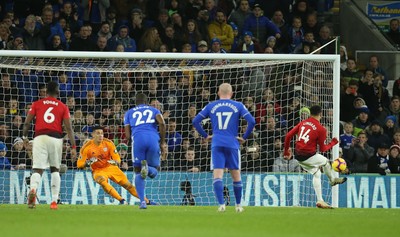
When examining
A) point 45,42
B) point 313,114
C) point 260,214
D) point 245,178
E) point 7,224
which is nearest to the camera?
point 7,224

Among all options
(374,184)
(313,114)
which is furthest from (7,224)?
(374,184)

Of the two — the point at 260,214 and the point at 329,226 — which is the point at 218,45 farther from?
the point at 329,226

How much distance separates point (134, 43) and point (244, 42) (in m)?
2.75

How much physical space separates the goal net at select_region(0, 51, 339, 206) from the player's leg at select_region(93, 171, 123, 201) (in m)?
1.35

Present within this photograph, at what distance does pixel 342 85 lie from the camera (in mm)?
26375

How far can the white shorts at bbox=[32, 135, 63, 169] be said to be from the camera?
17297mm

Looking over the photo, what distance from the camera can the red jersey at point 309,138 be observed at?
19.0 metres

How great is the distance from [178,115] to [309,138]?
14.1 feet

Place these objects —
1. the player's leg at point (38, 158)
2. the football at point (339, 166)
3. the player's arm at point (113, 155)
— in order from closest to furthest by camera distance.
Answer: the player's leg at point (38, 158) < the football at point (339, 166) < the player's arm at point (113, 155)

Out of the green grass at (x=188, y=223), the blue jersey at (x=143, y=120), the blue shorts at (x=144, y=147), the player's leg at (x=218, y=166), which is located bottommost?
the green grass at (x=188, y=223)

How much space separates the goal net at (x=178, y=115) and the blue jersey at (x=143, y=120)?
3.40m

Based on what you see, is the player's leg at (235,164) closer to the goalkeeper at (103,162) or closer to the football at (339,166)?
the football at (339,166)

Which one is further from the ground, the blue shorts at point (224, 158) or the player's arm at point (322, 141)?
the player's arm at point (322, 141)

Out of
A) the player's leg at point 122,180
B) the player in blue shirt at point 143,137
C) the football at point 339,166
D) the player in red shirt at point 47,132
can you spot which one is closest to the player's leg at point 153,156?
the player in blue shirt at point 143,137
